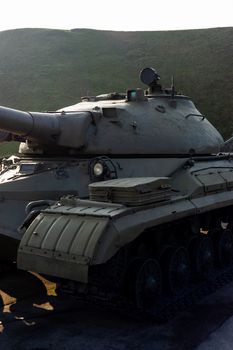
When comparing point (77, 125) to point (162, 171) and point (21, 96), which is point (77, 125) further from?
point (21, 96)

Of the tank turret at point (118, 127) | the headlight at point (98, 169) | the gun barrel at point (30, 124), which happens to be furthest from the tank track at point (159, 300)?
the gun barrel at point (30, 124)

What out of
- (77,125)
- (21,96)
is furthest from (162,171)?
(21,96)

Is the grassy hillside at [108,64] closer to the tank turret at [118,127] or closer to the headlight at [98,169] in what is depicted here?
the tank turret at [118,127]

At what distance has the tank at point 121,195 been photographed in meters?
6.59

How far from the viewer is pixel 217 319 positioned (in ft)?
24.5

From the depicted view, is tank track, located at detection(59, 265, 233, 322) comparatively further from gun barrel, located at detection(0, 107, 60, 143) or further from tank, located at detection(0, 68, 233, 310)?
gun barrel, located at detection(0, 107, 60, 143)

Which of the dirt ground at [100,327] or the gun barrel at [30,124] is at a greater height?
the gun barrel at [30,124]

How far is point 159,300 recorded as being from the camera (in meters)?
7.59

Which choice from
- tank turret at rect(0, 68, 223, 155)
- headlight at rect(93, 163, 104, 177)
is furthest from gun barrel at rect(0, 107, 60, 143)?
headlight at rect(93, 163, 104, 177)

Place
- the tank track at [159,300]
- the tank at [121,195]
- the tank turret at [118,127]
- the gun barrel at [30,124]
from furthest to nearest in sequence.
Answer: the tank turret at [118,127] → the gun barrel at [30,124] → the tank track at [159,300] → the tank at [121,195]

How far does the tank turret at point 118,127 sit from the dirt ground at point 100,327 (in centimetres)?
246

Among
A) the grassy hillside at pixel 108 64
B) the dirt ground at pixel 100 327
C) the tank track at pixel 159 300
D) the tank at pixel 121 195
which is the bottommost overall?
the dirt ground at pixel 100 327

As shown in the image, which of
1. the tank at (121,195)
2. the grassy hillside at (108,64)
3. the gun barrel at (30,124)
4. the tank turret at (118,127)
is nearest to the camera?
the tank at (121,195)

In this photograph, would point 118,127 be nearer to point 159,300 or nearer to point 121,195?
point 121,195
